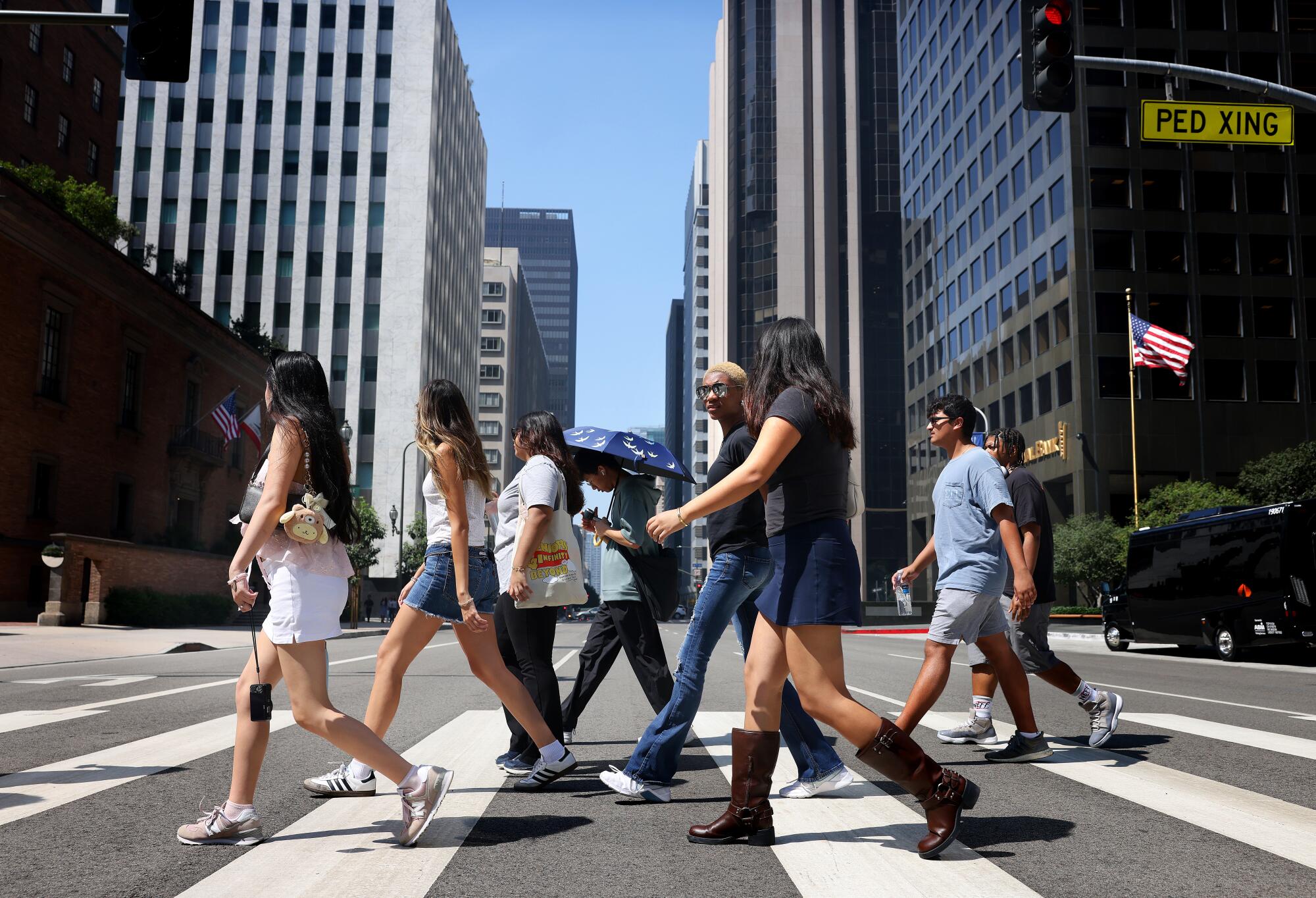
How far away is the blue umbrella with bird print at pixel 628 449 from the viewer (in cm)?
611

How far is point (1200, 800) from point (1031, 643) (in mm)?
1636

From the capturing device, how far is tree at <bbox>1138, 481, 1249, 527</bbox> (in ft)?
122

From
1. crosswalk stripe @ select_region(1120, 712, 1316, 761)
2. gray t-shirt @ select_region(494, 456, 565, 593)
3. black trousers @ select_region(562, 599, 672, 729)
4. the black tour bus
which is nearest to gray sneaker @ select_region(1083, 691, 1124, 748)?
crosswalk stripe @ select_region(1120, 712, 1316, 761)

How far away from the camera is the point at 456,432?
5059 millimetres

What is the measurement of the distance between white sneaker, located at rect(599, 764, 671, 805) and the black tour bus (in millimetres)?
15497

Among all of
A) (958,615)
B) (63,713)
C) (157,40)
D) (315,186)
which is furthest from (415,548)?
(958,615)

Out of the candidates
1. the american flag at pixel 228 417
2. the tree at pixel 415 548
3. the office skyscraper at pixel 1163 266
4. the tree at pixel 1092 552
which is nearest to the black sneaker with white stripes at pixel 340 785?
the american flag at pixel 228 417

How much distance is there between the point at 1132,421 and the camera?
130ft

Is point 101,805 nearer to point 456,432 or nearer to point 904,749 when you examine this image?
point 456,432

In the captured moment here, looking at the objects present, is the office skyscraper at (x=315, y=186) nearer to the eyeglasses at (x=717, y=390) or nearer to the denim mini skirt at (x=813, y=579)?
the eyeglasses at (x=717, y=390)

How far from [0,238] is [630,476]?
92.4 ft

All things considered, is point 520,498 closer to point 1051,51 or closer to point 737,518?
point 737,518

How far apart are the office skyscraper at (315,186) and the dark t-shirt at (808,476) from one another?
63.2m

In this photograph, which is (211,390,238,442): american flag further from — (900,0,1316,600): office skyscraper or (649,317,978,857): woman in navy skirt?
(900,0,1316,600): office skyscraper
